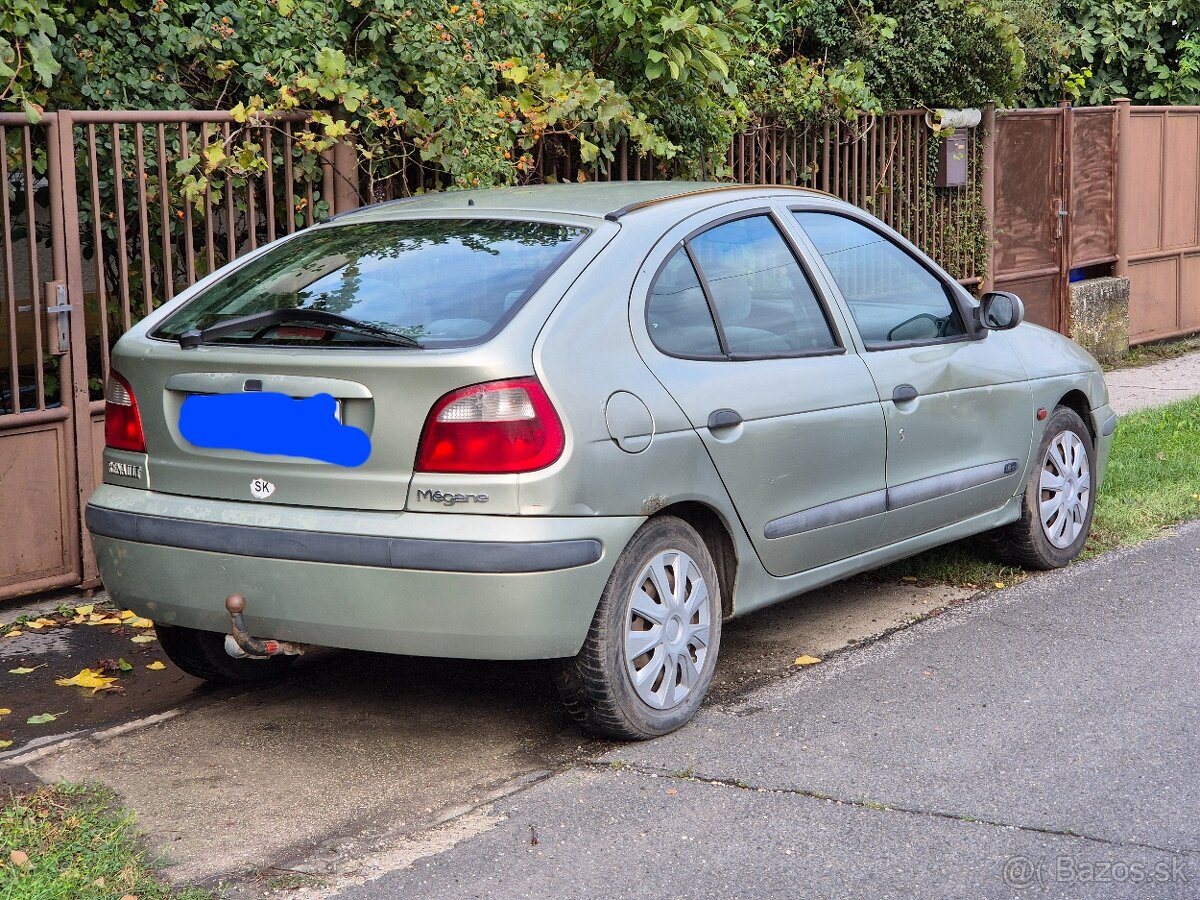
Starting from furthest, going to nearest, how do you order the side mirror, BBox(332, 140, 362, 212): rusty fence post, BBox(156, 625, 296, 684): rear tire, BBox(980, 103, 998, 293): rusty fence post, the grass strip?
BBox(980, 103, 998, 293): rusty fence post
BBox(332, 140, 362, 212): rusty fence post
the side mirror
BBox(156, 625, 296, 684): rear tire
the grass strip

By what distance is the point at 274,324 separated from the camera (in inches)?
174

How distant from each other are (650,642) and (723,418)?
68 cm

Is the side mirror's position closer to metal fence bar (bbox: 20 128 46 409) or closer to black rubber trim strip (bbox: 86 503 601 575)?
black rubber trim strip (bbox: 86 503 601 575)

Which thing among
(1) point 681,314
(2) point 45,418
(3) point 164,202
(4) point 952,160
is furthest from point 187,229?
(4) point 952,160

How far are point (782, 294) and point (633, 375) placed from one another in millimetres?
945

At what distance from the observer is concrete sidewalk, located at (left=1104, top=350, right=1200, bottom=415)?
10914 millimetres

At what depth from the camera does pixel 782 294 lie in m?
5.11

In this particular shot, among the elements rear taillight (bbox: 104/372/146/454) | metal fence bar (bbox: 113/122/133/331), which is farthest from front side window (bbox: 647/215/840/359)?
metal fence bar (bbox: 113/122/133/331)

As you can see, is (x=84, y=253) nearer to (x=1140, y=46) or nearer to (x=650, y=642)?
(x=650, y=642)

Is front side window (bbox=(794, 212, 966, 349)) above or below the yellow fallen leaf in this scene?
above

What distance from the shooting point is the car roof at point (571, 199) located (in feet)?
15.9

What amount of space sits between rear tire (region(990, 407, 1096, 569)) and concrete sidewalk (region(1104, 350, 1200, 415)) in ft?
13.5

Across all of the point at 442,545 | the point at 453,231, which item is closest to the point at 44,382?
the point at 453,231

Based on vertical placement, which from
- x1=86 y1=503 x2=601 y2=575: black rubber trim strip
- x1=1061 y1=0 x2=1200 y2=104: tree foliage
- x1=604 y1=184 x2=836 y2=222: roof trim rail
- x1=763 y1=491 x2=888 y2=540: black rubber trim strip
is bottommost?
x1=763 y1=491 x2=888 y2=540: black rubber trim strip
